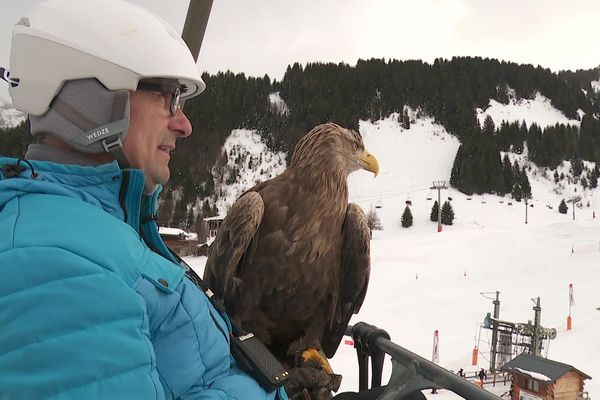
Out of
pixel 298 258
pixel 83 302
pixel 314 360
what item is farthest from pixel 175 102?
pixel 314 360

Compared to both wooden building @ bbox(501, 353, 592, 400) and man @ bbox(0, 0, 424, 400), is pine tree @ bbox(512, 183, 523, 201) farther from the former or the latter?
man @ bbox(0, 0, 424, 400)

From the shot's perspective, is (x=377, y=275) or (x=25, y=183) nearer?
(x=25, y=183)

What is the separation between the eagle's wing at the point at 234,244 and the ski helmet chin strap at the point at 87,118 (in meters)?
1.43

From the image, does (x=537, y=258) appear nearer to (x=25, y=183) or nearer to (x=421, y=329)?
(x=421, y=329)

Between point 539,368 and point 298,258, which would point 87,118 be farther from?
point 539,368

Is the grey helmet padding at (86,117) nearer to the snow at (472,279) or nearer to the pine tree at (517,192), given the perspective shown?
the snow at (472,279)

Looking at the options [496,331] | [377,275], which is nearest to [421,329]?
[496,331]

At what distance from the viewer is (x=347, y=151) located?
3020 mm

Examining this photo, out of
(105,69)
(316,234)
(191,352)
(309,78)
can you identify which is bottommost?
(191,352)

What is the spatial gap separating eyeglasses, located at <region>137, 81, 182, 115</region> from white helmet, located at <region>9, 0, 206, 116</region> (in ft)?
0.12

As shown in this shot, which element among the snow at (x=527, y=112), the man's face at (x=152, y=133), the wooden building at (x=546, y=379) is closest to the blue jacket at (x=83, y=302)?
the man's face at (x=152, y=133)

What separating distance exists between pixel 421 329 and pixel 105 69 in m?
14.9

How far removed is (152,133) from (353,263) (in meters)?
1.80

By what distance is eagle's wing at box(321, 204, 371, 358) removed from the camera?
2.76 m
